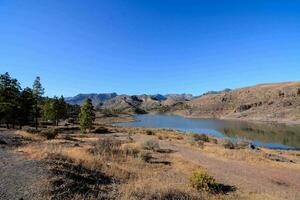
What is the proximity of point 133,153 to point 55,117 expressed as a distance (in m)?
56.8

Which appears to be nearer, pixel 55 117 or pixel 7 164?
pixel 7 164

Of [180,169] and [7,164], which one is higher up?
[7,164]

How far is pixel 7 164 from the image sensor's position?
13.8 metres

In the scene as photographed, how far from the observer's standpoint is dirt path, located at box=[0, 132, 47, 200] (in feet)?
31.8

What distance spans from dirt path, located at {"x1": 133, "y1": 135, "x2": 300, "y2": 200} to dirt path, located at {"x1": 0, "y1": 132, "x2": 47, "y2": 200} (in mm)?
9211

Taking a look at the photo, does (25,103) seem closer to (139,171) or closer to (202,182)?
(139,171)

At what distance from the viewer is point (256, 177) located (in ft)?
59.6

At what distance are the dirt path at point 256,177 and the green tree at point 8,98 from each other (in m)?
38.9

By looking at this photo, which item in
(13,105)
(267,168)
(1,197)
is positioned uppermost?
(13,105)

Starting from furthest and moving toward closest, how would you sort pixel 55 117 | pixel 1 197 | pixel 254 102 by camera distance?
pixel 254 102 < pixel 55 117 < pixel 1 197

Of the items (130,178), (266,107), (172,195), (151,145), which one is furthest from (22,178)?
(266,107)

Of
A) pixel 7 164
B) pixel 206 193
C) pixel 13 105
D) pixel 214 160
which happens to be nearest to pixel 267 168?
pixel 214 160

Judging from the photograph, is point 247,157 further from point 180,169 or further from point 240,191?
point 240,191

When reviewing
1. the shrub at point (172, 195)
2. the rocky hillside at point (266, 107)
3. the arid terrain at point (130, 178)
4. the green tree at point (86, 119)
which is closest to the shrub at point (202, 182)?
the arid terrain at point (130, 178)
